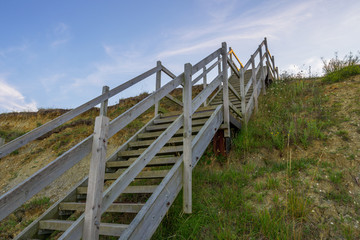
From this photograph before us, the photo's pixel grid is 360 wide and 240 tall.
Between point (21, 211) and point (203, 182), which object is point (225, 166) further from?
point (21, 211)

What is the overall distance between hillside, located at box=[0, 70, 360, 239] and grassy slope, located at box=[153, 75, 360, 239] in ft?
0.04

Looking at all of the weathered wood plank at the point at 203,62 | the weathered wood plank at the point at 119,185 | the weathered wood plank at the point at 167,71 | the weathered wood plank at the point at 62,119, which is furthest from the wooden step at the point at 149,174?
the weathered wood plank at the point at 167,71

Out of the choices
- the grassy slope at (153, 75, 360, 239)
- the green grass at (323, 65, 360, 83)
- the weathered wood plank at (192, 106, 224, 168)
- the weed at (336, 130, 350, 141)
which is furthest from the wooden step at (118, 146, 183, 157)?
the green grass at (323, 65, 360, 83)

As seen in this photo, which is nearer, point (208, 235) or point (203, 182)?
point (208, 235)

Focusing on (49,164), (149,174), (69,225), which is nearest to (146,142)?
(149,174)

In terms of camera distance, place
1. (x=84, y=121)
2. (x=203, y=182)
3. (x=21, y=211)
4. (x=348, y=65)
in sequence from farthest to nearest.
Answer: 1. (x=84, y=121)
2. (x=348, y=65)
3. (x=21, y=211)
4. (x=203, y=182)

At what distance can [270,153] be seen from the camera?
5.04m

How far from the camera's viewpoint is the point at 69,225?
288 centimetres

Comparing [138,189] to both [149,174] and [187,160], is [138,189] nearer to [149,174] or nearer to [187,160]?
[149,174]

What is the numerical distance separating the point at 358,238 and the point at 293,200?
30.2 inches

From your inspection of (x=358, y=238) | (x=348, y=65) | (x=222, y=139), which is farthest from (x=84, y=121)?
(x=348, y=65)

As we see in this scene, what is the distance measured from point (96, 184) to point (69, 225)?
152cm

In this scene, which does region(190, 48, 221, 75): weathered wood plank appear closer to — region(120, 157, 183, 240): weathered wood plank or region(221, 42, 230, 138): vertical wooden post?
region(221, 42, 230, 138): vertical wooden post

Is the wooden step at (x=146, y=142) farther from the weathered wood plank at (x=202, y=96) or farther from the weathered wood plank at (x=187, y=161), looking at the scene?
the weathered wood plank at (x=187, y=161)
